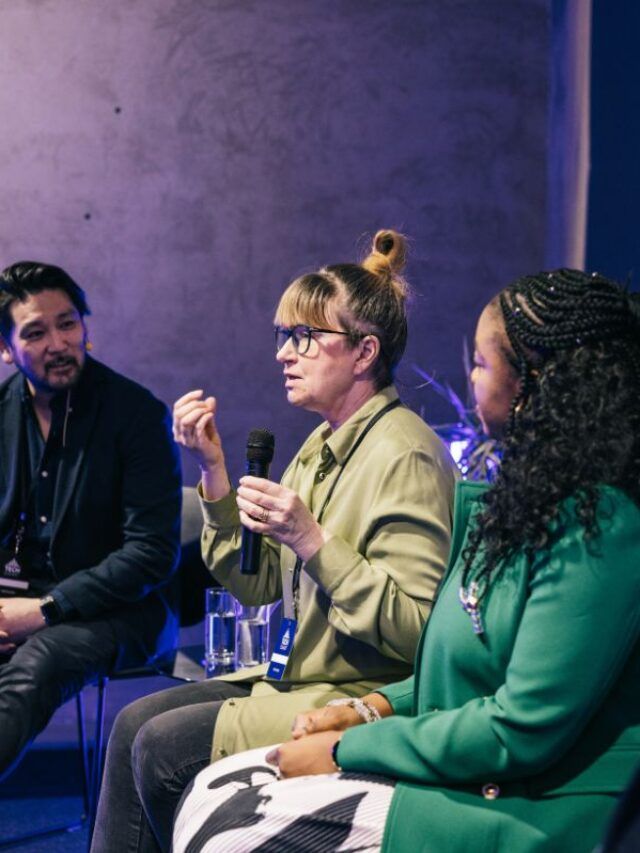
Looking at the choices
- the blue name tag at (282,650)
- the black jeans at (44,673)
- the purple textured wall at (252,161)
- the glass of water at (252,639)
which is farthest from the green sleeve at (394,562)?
the purple textured wall at (252,161)

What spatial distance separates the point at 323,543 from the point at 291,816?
60cm

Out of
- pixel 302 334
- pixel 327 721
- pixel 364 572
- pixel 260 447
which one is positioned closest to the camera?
pixel 327 721

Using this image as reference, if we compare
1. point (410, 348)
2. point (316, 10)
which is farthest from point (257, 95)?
point (410, 348)

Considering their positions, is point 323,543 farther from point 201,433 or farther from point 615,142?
point 615,142

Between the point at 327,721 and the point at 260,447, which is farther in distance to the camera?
the point at 260,447

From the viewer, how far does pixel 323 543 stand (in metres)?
2.05

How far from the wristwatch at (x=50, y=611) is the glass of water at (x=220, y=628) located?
15.3 inches

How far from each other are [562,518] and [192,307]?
2.88 metres

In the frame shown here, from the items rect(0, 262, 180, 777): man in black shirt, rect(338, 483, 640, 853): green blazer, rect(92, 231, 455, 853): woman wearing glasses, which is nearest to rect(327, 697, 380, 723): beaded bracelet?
rect(92, 231, 455, 853): woman wearing glasses

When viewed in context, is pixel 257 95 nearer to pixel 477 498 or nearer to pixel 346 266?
pixel 346 266

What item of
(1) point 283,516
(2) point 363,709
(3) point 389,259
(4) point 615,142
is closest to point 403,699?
(2) point 363,709

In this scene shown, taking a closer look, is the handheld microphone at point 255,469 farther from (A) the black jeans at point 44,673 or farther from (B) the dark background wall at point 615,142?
(B) the dark background wall at point 615,142

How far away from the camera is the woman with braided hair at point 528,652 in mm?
1446

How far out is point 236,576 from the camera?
2.47 metres
